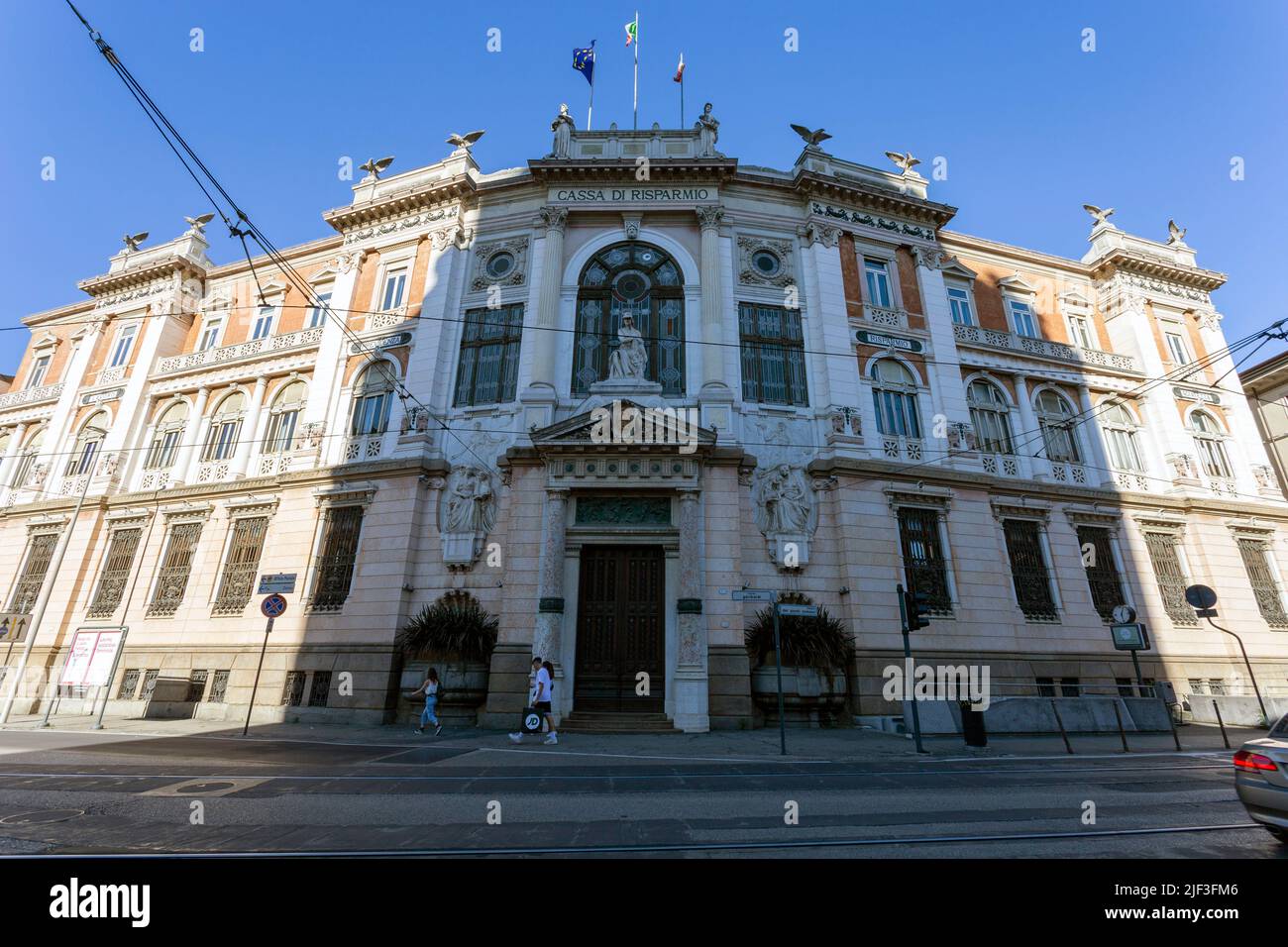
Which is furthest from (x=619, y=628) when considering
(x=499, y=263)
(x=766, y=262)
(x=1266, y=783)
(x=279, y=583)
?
(x=766, y=262)

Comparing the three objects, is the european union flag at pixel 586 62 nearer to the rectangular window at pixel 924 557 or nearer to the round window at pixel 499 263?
the round window at pixel 499 263

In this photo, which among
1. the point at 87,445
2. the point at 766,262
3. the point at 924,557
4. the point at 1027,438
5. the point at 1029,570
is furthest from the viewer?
the point at 87,445

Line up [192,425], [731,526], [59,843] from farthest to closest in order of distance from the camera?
1. [192,425]
2. [731,526]
3. [59,843]

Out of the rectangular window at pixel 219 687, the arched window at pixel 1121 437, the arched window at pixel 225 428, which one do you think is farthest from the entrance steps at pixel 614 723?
the arched window at pixel 1121 437

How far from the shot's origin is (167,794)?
752 cm

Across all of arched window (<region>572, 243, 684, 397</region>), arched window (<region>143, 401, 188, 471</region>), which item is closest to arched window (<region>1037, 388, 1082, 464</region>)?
arched window (<region>572, 243, 684, 397</region>)

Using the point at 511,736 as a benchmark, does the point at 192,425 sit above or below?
above

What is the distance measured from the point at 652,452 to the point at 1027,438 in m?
15.2

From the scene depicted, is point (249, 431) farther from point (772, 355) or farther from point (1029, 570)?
point (1029, 570)

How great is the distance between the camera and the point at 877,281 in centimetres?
2266

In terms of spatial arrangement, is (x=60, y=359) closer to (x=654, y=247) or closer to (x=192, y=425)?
(x=192, y=425)

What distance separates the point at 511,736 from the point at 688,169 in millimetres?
19590
